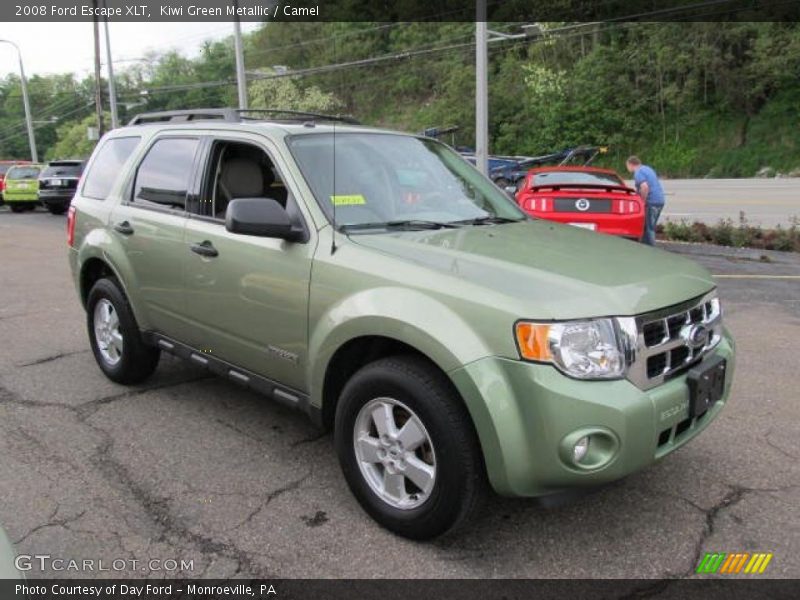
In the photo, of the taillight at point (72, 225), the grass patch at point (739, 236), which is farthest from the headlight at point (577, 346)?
the grass patch at point (739, 236)

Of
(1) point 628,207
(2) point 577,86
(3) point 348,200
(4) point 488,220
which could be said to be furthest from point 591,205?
(2) point 577,86

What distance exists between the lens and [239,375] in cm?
384

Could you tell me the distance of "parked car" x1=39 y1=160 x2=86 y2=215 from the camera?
21.4m

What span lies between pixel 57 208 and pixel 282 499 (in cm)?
2200

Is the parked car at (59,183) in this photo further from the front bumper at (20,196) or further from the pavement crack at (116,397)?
the pavement crack at (116,397)

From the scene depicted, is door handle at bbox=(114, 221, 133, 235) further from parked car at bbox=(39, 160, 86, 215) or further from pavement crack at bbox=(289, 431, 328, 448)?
parked car at bbox=(39, 160, 86, 215)

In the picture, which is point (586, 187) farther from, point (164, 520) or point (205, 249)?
point (164, 520)

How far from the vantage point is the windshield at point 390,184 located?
11.6 ft

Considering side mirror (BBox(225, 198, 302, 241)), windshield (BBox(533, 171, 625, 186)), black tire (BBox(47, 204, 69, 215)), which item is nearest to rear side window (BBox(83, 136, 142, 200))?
side mirror (BBox(225, 198, 302, 241))

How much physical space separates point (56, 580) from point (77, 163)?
2213cm

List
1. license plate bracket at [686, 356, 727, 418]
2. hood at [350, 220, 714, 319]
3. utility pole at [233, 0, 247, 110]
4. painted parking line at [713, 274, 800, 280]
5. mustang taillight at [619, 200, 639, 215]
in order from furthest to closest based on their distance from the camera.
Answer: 1. utility pole at [233, 0, 247, 110]
2. mustang taillight at [619, 200, 639, 215]
3. painted parking line at [713, 274, 800, 280]
4. license plate bracket at [686, 356, 727, 418]
5. hood at [350, 220, 714, 319]

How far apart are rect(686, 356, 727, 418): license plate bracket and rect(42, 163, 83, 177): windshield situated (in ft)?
73.0

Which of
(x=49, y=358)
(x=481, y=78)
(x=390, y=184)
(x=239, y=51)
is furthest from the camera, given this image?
(x=239, y=51)

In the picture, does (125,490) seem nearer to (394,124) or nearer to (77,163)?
(77,163)
